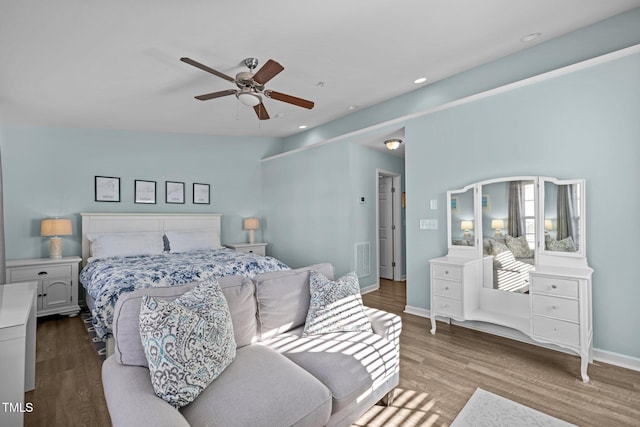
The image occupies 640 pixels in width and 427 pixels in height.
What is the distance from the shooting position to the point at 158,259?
3988mm

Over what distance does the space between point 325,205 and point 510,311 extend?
2964mm

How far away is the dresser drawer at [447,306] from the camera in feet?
10.3

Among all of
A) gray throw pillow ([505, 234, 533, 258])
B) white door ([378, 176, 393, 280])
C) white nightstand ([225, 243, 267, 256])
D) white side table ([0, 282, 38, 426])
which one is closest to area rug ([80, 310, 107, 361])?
white side table ([0, 282, 38, 426])

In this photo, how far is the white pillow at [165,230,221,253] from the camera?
4.79m

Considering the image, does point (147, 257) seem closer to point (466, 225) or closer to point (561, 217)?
point (466, 225)

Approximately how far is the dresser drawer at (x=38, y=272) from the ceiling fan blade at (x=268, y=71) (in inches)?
141

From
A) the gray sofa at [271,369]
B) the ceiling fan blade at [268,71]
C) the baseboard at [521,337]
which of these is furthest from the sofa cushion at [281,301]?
Result: the baseboard at [521,337]

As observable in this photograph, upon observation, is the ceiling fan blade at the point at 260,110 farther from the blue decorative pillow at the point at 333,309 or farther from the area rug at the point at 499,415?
the area rug at the point at 499,415

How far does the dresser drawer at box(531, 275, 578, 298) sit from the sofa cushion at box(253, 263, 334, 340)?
193cm

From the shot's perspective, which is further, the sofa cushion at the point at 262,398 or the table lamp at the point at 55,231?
the table lamp at the point at 55,231

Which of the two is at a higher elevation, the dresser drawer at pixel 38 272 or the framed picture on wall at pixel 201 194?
the framed picture on wall at pixel 201 194

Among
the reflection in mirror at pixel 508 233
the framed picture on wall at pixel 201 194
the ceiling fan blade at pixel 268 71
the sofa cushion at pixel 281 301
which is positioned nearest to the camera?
the sofa cushion at pixel 281 301

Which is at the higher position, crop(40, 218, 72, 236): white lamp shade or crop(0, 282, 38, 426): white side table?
crop(40, 218, 72, 236): white lamp shade

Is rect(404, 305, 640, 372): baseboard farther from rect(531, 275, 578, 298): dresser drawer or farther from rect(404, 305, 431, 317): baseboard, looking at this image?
rect(531, 275, 578, 298): dresser drawer
